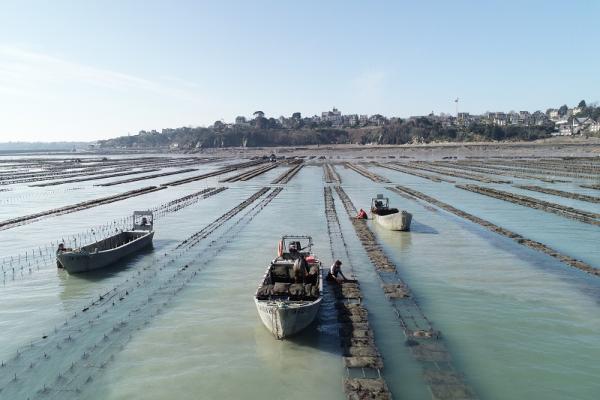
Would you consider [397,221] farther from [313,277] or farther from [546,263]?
[313,277]

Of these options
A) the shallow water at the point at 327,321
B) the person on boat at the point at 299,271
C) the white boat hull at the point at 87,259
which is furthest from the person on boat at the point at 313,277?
the white boat hull at the point at 87,259

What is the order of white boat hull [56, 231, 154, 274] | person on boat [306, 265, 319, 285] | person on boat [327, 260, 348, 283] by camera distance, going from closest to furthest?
person on boat [306, 265, 319, 285]
person on boat [327, 260, 348, 283]
white boat hull [56, 231, 154, 274]

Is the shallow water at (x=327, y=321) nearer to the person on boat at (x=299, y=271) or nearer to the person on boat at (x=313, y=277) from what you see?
the person on boat at (x=313, y=277)

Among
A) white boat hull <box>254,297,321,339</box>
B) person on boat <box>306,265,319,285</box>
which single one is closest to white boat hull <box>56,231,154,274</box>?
person on boat <box>306,265,319,285</box>

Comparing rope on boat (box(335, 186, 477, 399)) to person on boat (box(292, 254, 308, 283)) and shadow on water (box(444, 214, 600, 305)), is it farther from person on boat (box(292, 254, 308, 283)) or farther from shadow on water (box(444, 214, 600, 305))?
shadow on water (box(444, 214, 600, 305))

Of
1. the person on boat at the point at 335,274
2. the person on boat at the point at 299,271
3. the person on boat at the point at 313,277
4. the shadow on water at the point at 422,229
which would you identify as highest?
the person on boat at the point at 299,271

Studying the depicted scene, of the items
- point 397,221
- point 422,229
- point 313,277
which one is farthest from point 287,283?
point 422,229

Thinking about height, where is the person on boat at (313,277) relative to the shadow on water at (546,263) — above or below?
above
